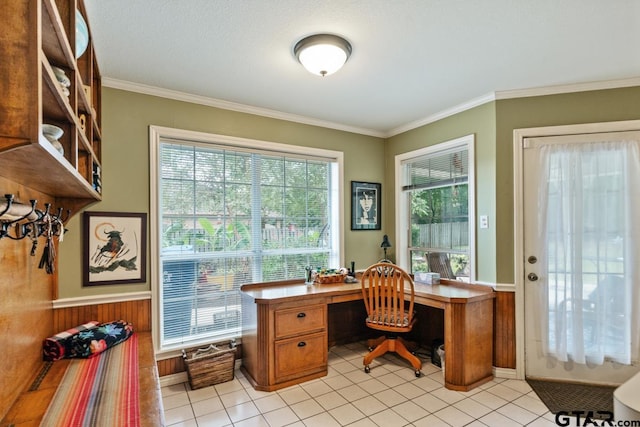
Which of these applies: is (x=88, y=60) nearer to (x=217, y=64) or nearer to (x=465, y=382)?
(x=217, y=64)

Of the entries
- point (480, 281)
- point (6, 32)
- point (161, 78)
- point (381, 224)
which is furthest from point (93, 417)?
point (381, 224)

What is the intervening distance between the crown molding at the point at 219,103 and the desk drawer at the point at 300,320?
183 centimetres

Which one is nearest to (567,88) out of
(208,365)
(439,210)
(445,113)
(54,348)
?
(445,113)

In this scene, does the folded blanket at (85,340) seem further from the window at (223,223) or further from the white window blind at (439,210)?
the white window blind at (439,210)

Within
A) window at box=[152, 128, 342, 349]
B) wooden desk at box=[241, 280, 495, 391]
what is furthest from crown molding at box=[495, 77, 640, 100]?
window at box=[152, 128, 342, 349]

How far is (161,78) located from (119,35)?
0.57m

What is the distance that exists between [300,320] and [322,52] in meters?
2.03

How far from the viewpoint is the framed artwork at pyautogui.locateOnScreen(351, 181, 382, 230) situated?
3.85m

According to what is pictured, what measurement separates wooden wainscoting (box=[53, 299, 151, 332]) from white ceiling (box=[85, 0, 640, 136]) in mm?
1685

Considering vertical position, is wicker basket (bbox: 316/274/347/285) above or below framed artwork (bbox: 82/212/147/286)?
below

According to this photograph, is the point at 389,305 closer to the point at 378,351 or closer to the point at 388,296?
the point at 388,296

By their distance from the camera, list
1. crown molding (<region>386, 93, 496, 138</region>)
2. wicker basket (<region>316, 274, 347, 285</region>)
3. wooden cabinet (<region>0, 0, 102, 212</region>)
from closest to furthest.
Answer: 1. wooden cabinet (<region>0, 0, 102, 212</region>)
2. crown molding (<region>386, 93, 496, 138</region>)
3. wicker basket (<region>316, 274, 347, 285</region>)

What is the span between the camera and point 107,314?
2525mm

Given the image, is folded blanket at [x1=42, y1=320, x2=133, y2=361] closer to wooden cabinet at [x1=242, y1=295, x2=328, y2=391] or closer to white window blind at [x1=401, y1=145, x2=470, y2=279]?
wooden cabinet at [x1=242, y1=295, x2=328, y2=391]
